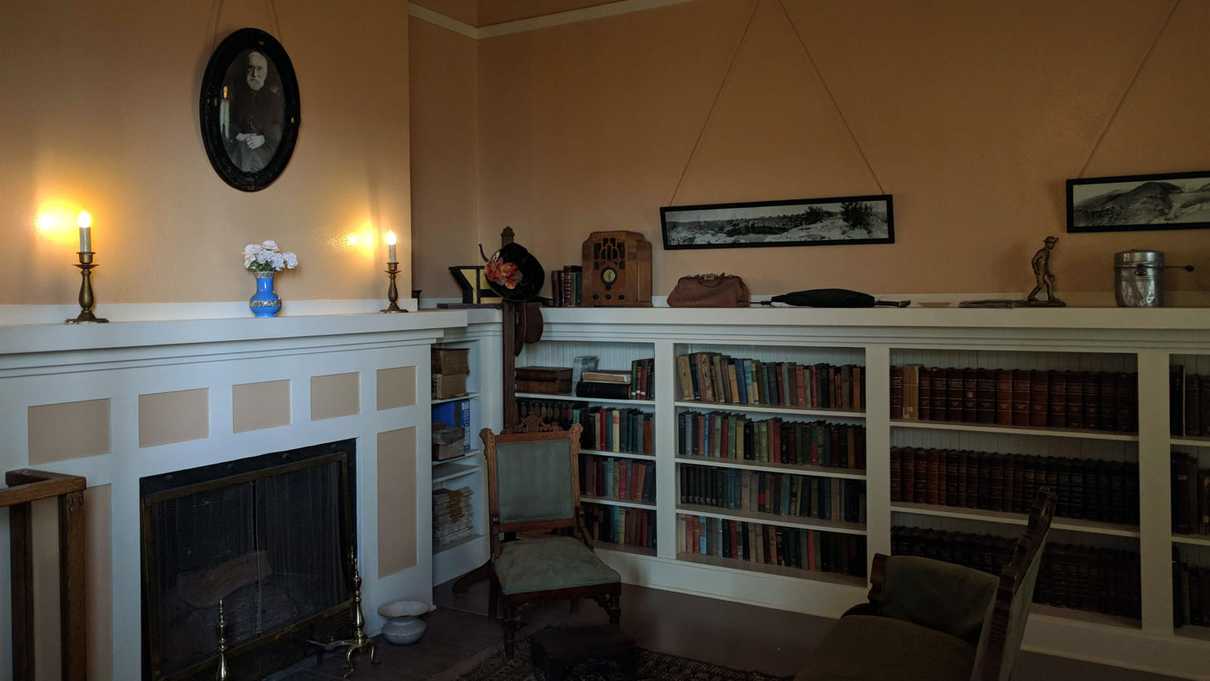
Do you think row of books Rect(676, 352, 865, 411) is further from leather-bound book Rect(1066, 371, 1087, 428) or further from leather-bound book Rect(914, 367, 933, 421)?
leather-bound book Rect(1066, 371, 1087, 428)

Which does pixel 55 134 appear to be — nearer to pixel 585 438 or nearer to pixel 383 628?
pixel 383 628

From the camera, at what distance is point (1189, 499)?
379 cm

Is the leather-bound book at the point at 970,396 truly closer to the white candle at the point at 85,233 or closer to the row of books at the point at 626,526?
the row of books at the point at 626,526

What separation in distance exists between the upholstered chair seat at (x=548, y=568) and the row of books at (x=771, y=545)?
93 cm

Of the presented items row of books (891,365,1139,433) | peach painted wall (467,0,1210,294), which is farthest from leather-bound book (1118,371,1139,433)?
peach painted wall (467,0,1210,294)

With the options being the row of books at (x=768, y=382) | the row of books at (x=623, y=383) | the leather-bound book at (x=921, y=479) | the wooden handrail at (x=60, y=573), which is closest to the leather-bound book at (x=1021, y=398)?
the leather-bound book at (x=921, y=479)

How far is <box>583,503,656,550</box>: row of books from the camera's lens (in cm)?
504

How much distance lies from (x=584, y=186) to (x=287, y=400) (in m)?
Answer: 2.43

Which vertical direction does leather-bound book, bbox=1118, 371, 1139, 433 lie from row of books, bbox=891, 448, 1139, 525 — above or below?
above

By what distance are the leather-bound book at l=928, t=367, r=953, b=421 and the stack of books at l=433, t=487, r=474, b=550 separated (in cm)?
267

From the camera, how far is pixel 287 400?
381cm

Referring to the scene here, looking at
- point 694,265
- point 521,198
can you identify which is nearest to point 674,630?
point 694,265

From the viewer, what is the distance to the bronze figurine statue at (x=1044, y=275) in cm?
408

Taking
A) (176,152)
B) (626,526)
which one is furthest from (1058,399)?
(176,152)
